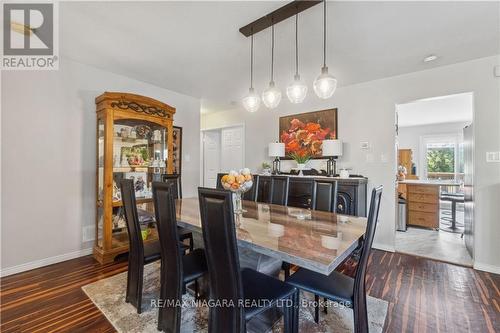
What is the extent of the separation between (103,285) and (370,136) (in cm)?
382

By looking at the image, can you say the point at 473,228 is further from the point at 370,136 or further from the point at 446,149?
the point at 446,149

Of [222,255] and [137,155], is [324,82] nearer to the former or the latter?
[222,255]

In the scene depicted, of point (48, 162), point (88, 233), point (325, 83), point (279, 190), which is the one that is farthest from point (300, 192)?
point (48, 162)

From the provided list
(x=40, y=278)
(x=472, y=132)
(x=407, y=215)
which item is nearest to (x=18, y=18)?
→ (x=40, y=278)

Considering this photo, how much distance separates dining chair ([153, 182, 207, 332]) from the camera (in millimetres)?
1474

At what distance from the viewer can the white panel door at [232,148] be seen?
16.7 ft

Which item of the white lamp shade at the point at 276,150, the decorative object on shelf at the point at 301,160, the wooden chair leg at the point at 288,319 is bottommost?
the wooden chair leg at the point at 288,319

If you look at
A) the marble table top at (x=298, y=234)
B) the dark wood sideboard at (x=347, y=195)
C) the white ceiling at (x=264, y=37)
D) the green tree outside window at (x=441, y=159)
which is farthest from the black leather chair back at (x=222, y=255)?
the green tree outside window at (x=441, y=159)

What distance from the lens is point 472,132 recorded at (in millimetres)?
2826

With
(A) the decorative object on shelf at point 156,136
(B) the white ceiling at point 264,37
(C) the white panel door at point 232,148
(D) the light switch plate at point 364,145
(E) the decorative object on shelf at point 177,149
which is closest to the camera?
(B) the white ceiling at point 264,37

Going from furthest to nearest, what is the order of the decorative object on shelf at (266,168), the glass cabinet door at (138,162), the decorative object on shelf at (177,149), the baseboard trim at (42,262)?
the decorative object on shelf at (266,168) < the decorative object on shelf at (177,149) < the glass cabinet door at (138,162) < the baseboard trim at (42,262)

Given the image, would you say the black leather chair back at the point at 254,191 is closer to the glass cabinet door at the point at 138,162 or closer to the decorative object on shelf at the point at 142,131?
the glass cabinet door at the point at 138,162

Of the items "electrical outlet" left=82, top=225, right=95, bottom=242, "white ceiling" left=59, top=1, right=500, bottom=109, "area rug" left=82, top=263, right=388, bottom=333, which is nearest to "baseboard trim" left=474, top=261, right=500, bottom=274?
"area rug" left=82, top=263, right=388, bottom=333

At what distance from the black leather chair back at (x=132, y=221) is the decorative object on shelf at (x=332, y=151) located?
277 cm
